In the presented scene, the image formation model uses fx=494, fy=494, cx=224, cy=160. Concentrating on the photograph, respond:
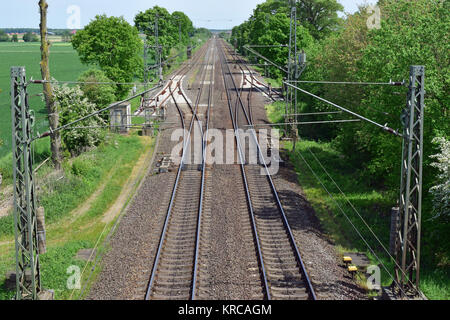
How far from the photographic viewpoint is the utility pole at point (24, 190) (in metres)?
13.1

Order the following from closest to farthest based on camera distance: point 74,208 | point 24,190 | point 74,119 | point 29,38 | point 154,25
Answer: point 24,190 → point 74,208 → point 74,119 → point 154,25 → point 29,38

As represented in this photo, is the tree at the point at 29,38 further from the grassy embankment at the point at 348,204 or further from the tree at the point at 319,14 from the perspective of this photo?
the grassy embankment at the point at 348,204

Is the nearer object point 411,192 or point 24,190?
point 411,192

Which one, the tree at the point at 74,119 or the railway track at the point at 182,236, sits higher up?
the tree at the point at 74,119

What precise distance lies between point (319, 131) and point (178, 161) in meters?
15.2

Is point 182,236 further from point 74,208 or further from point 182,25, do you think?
point 182,25

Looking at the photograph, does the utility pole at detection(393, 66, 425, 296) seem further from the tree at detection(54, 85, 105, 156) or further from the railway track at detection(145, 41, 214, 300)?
the tree at detection(54, 85, 105, 156)

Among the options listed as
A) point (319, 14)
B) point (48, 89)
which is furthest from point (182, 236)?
point (319, 14)

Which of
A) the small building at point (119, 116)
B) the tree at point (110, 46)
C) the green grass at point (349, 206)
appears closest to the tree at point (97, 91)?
the small building at point (119, 116)

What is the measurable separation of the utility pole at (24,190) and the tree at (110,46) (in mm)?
32474

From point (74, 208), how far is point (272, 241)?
964 centimetres

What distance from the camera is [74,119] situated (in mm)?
31094

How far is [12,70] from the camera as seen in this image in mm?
12883
